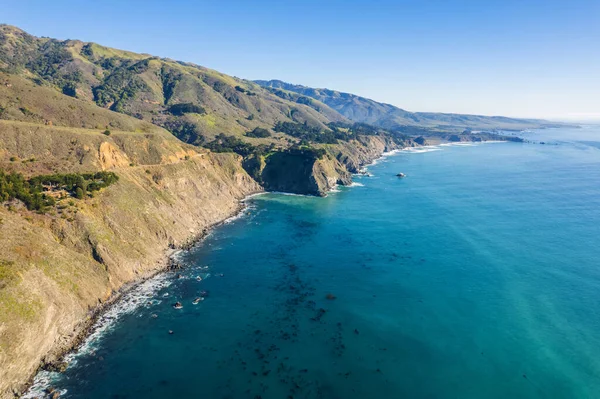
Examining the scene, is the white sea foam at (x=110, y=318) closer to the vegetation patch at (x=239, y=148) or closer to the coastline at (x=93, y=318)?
the coastline at (x=93, y=318)

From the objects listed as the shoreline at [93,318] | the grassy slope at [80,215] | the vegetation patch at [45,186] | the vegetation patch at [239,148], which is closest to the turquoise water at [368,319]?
the shoreline at [93,318]

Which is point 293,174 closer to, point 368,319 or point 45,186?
point 45,186

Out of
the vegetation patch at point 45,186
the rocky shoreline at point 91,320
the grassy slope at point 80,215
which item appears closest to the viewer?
the rocky shoreline at point 91,320

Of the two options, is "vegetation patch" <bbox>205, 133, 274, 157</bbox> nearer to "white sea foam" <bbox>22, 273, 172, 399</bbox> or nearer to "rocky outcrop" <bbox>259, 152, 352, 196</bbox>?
"rocky outcrop" <bbox>259, 152, 352, 196</bbox>

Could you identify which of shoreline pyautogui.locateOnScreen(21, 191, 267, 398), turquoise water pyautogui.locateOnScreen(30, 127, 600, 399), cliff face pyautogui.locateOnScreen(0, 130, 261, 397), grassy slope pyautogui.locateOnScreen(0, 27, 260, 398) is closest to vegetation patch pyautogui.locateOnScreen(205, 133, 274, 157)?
grassy slope pyautogui.locateOnScreen(0, 27, 260, 398)

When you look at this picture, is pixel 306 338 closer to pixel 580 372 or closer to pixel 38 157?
pixel 580 372

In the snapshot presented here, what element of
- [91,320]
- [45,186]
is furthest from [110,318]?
[45,186]
